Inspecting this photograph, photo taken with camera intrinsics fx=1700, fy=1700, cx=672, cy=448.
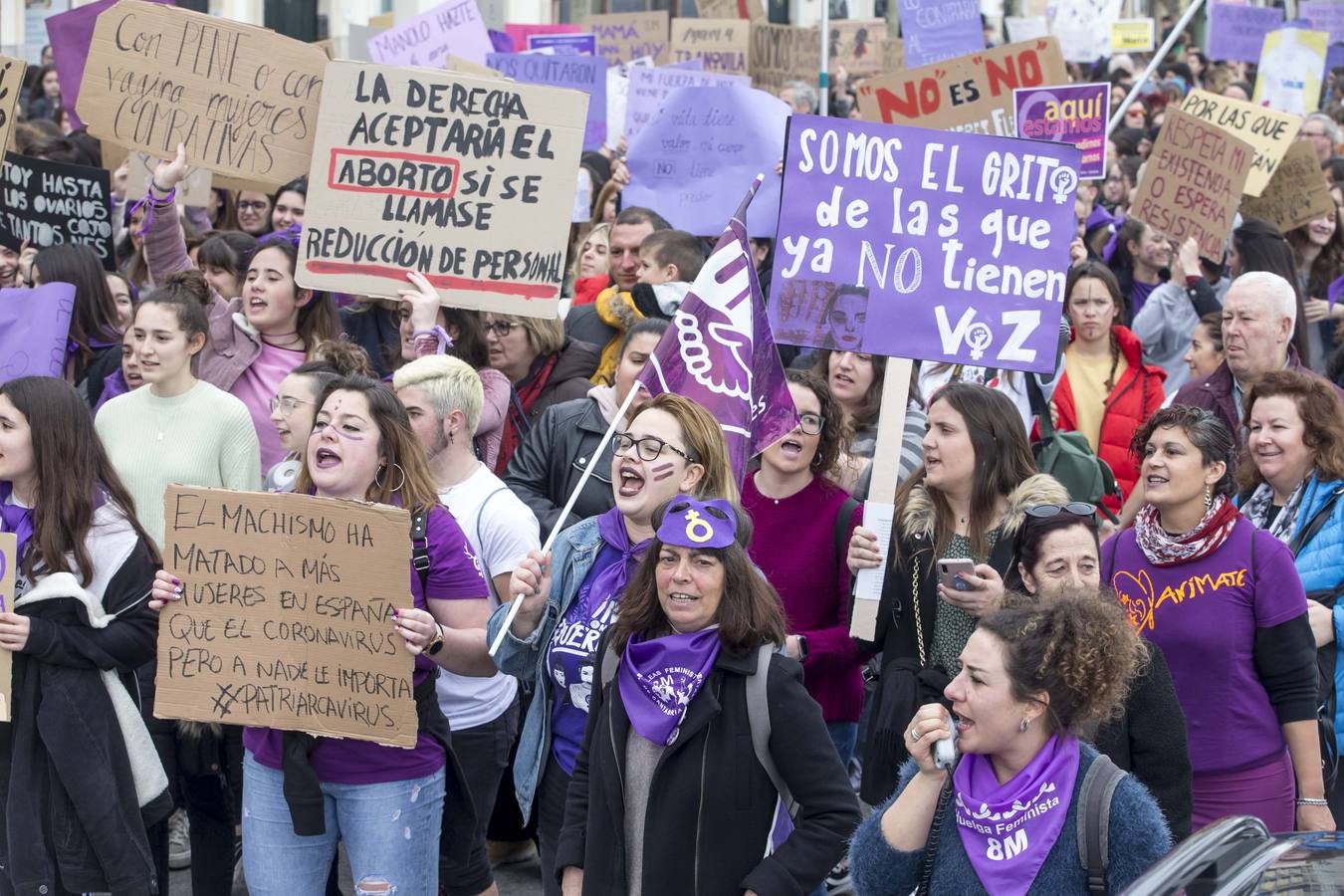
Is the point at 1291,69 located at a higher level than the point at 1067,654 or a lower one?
higher

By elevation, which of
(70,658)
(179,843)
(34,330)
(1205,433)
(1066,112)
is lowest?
(179,843)

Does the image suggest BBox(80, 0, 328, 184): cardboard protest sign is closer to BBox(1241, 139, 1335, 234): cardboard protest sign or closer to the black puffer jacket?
the black puffer jacket

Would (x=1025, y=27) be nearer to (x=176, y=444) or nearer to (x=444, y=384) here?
(x=176, y=444)

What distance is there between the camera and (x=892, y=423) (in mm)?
4902

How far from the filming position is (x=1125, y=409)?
7348mm

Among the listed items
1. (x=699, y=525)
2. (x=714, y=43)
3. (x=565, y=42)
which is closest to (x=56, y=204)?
(x=699, y=525)

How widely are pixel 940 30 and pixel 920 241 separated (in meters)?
8.07

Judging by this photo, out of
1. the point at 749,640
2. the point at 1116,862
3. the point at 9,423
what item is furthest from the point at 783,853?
the point at 9,423

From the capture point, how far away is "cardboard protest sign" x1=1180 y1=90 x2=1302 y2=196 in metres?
10.4

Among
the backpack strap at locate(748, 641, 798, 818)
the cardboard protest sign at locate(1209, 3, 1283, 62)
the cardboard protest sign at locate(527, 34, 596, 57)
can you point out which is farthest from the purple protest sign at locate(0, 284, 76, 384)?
the cardboard protest sign at locate(1209, 3, 1283, 62)

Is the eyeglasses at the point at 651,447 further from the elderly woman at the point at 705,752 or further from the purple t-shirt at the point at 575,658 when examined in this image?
the elderly woman at the point at 705,752

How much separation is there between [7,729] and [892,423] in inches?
101

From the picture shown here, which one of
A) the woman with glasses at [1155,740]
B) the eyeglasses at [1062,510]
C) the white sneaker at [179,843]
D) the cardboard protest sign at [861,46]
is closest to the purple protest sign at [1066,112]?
the eyeglasses at [1062,510]

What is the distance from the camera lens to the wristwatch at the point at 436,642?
13.7ft
